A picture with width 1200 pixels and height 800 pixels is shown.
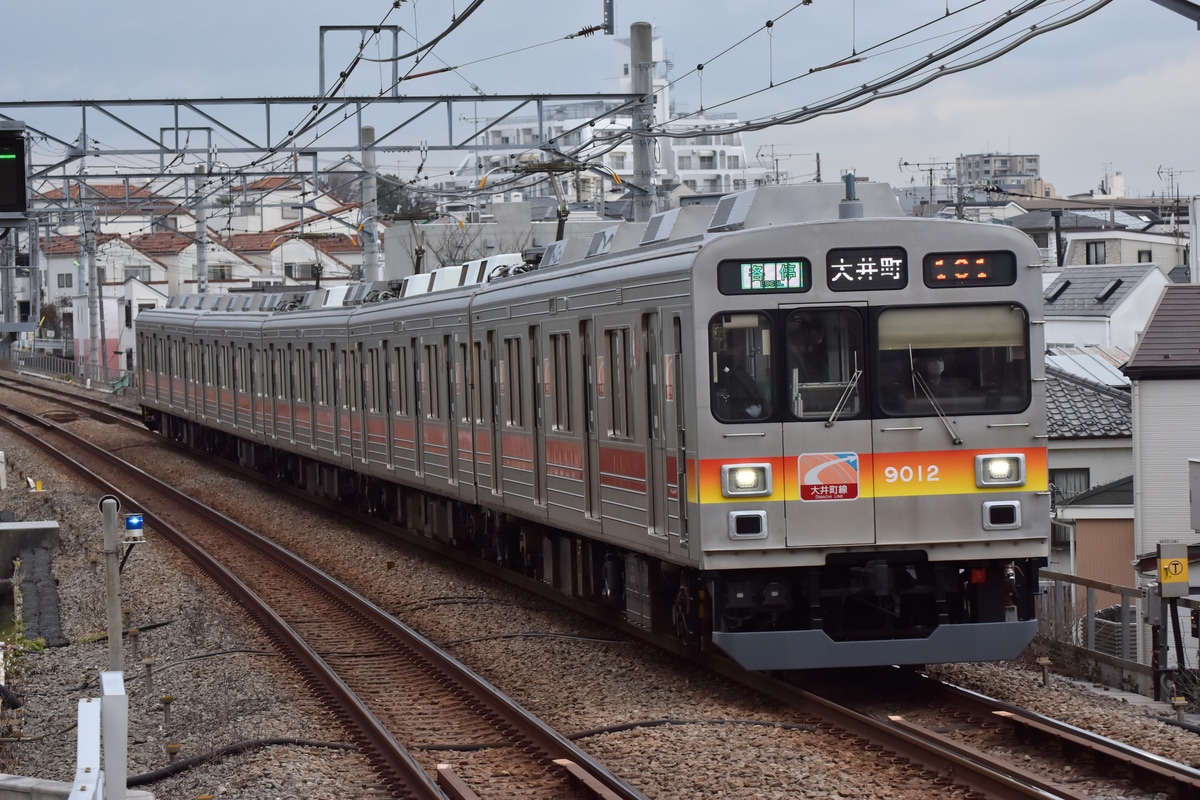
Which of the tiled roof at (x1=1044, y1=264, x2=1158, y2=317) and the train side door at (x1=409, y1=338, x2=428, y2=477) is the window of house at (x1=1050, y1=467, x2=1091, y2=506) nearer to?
the tiled roof at (x1=1044, y1=264, x2=1158, y2=317)

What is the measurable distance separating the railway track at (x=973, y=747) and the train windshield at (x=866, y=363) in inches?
60.9

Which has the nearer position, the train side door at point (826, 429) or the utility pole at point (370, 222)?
the train side door at point (826, 429)

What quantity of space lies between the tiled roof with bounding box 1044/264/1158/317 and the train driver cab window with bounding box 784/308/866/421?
99.3 ft

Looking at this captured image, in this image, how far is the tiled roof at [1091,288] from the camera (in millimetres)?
38125

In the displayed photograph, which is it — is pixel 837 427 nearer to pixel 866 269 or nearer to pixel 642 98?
pixel 866 269

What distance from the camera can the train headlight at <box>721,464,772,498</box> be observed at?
895 centimetres

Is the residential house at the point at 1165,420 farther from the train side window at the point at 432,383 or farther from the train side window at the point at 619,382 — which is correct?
the train side window at the point at 619,382

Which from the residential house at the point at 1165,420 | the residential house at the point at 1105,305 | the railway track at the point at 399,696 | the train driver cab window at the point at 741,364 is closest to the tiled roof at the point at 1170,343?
the residential house at the point at 1165,420

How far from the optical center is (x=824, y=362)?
916cm

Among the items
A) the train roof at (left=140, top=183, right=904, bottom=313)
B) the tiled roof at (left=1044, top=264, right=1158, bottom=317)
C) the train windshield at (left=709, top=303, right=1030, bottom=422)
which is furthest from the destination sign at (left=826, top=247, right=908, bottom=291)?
the tiled roof at (left=1044, top=264, right=1158, bottom=317)

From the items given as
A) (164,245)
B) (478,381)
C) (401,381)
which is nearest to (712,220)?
(478,381)

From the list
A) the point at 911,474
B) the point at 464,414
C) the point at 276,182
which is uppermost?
the point at 276,182

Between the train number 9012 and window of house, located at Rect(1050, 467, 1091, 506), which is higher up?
the train number 9012

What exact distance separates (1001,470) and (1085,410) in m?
19.1
